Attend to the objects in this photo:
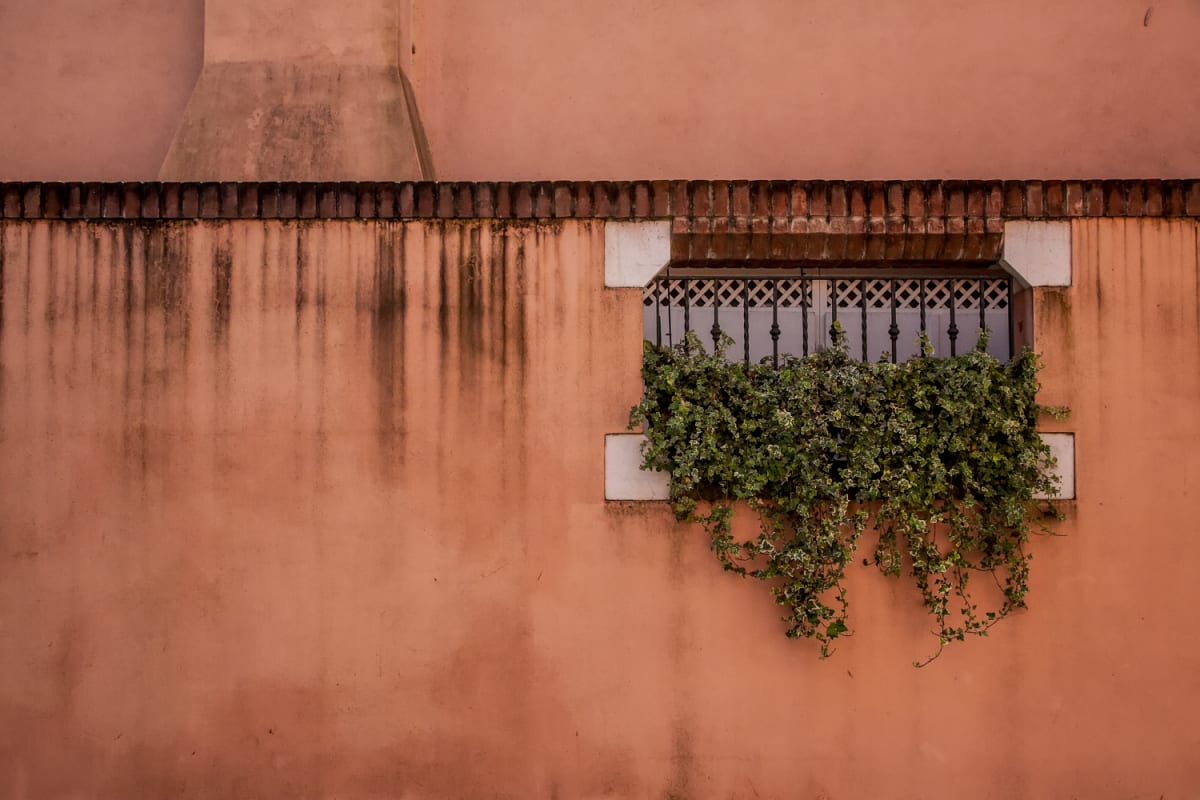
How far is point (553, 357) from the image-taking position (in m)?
4.77

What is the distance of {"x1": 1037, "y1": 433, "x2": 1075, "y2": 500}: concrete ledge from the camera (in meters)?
4.74

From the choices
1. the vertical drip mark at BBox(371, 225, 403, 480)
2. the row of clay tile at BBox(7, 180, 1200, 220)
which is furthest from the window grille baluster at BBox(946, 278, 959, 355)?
the vertical drip mark at BBox(371, 225, 403, 480)

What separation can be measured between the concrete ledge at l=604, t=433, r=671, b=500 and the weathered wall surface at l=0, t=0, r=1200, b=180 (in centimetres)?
237

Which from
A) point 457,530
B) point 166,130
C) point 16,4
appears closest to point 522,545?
point 457,530

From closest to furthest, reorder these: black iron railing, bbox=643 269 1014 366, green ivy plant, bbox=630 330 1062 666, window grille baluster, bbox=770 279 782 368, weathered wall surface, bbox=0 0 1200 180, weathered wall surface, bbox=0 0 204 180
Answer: green ivy plant, bbox=630 330 1062 666, window grille baluster, bbox=770 279 782 368, black iron railing, bbox=643 269 1014 366, weathered wall surface, bbox=0 0 1200 180, weathered wall surface, bbox=0 0 204 180

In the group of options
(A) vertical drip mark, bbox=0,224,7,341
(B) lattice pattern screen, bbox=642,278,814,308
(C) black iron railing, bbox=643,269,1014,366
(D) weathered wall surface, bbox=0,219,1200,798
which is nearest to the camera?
(D) weathered wall surface, bbox=0,219,1200,798

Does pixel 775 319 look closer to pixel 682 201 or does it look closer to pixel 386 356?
pixel 682 201

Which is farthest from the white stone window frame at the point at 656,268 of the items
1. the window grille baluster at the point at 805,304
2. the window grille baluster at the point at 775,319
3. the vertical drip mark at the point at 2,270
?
the vertical drip mark at the point at 2,270

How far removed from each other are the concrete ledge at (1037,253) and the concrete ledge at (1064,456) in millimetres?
720

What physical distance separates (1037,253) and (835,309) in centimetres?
97

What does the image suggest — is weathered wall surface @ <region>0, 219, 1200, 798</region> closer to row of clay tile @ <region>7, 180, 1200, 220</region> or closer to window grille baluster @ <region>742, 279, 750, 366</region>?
row of clay tile @ <region>7, 180, 1200, 220</region>

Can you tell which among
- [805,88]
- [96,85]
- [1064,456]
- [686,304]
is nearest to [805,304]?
[686,304]

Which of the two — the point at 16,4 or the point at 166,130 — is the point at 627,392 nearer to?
the point at 166,130

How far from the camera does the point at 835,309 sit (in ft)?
16.7
